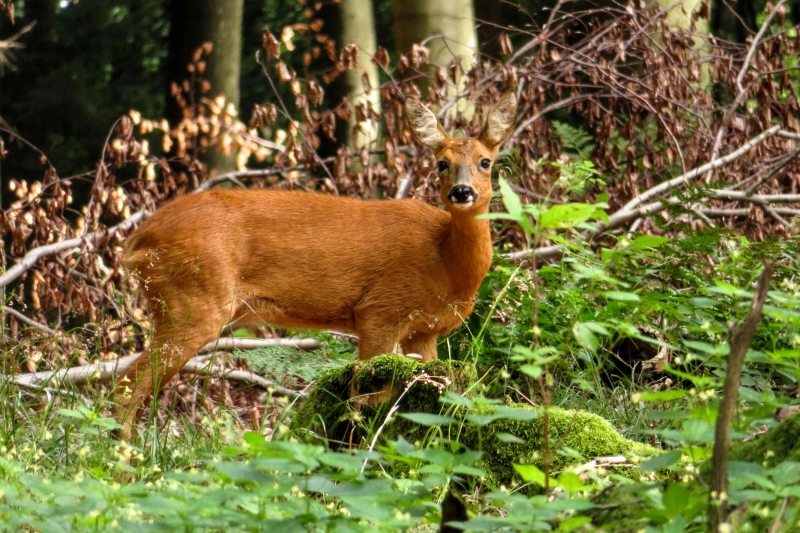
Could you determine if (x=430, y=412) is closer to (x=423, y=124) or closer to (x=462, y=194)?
(x=462, y=194)

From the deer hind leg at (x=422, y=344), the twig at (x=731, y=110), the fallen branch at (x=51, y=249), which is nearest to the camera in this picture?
the deer hind leg at (x=422, y=344)

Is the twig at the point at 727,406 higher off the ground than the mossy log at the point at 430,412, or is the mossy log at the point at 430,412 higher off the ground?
the twig at the point at 727,406

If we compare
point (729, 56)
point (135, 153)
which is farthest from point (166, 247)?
point (729, 56)

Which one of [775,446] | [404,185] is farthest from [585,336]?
[404,185]

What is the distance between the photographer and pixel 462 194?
5.63 meters

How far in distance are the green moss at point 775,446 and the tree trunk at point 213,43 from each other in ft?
28.2

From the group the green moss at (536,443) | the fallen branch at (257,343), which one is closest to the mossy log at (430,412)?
the green moss at (536,443)

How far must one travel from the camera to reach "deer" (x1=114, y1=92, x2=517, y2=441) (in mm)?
5672

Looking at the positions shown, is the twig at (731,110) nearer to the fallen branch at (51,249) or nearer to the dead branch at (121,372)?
the dead branch at (121,372)

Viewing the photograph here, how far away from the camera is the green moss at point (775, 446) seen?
8.97ft

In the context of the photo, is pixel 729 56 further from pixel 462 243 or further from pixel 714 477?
pixel 714 477

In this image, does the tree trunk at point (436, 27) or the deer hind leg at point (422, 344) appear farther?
the tree trunk at point (436, 27)

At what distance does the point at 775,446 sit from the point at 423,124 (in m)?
3.63

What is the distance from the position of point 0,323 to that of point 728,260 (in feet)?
10.9
